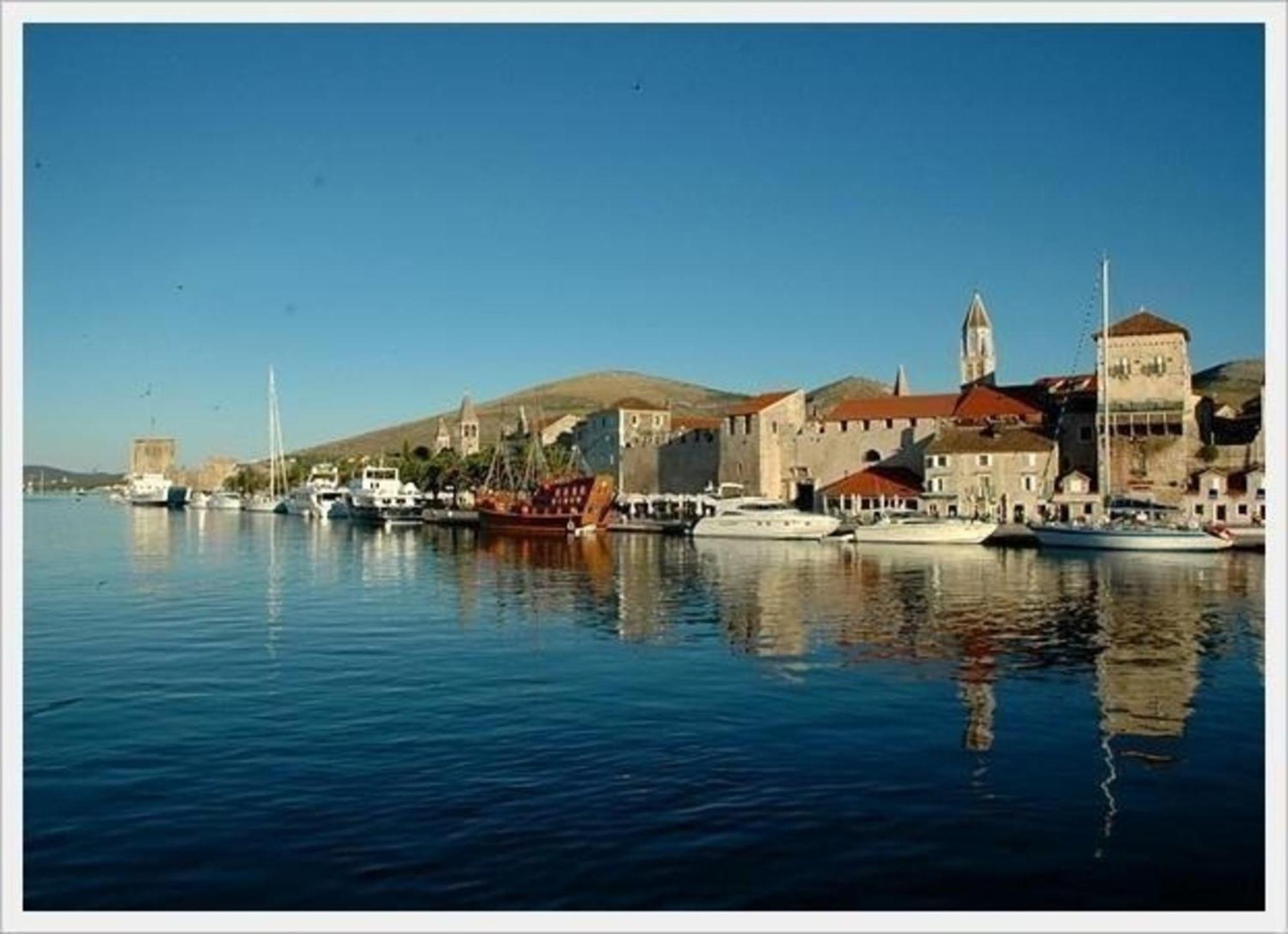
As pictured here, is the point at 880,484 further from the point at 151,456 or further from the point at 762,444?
the point at 151,456

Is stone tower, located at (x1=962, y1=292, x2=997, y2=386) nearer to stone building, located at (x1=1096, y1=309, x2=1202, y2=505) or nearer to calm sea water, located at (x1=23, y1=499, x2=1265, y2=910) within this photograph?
stone building, located at (x1=1096, y1=309, x2=1202, y2=505)

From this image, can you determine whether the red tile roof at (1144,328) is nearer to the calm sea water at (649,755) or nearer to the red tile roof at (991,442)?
the red tile roof at (991,442)

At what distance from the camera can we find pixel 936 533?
150 feet

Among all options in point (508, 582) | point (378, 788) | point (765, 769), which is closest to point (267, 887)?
point (378, 788)

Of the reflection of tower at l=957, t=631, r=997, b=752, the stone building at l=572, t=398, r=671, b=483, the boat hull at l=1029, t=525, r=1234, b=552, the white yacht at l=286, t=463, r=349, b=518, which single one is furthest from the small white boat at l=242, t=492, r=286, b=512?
the reflection of tower at l=957, t=631, r=997, b=752

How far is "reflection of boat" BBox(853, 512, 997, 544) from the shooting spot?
1791 inches

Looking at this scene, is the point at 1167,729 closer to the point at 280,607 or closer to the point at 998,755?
the point at 998,755

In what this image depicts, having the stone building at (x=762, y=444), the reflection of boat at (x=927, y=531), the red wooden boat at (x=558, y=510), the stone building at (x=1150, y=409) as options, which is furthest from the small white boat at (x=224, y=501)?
the stone building at (x=1150, y=409)

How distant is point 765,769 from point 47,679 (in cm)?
1066

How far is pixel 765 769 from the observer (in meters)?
10.6

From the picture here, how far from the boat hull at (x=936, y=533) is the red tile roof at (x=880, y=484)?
9.78 metres

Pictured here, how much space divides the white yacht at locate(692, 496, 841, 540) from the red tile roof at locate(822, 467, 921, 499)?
462 centimetres

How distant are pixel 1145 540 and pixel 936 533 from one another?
8.04 m

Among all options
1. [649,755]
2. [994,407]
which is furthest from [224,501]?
[649,755]
